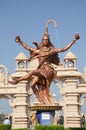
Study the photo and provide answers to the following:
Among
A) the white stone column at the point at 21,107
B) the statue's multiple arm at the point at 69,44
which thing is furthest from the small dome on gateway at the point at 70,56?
the statue's multiple arm at the point at 69,44

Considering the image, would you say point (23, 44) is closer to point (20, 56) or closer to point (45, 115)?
point (45, 115)

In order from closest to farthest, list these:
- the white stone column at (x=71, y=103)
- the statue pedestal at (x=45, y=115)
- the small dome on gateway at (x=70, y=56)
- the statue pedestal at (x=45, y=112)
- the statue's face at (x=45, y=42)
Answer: the statue pedestal at (x=45, y=112), the statue pedestal at (x=45, y=115), the statue's face at (x=45, y=42), the white stone column at (x=71, y=103), the small dome on gateway at (x=70, y=56)

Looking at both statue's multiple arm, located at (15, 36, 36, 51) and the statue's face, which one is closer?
statue's multiple arm, located at (15, 36, 36, 51)

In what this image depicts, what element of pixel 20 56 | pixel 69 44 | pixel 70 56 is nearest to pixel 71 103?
pixel 70 56

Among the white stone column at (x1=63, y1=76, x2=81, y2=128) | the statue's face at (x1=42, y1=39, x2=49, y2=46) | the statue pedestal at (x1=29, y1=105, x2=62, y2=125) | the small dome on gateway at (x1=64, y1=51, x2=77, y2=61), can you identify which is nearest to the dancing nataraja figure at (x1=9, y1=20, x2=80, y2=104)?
the statue's face at (x1=42, y1=39, x2=49, y2=46)

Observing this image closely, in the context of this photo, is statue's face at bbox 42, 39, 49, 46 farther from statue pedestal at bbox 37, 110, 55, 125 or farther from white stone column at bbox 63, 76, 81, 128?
white stone column at bbox 63, 76, 81, 128

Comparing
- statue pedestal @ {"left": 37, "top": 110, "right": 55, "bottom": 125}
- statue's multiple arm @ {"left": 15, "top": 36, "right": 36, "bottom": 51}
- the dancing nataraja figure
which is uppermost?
statue's multiple arm @ {"left": 15, "top": 36, "right": 36, "bottom": 51}

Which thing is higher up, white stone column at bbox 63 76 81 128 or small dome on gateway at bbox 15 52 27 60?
small dome on gateway at bbox 15 52 27 60

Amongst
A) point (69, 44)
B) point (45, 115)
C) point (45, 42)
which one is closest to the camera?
point (45, 115)

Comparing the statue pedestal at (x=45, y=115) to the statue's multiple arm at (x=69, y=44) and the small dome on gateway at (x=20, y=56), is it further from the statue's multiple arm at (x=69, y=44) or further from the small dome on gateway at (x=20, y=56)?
the small dome on gateway at (x=20, y=56)

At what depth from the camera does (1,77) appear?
26.2 m

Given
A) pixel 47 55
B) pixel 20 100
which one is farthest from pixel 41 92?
pixel 20 100

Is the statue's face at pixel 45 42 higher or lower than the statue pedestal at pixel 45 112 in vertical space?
higher

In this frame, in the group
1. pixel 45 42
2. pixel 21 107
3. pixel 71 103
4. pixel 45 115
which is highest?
pixel 45 42
